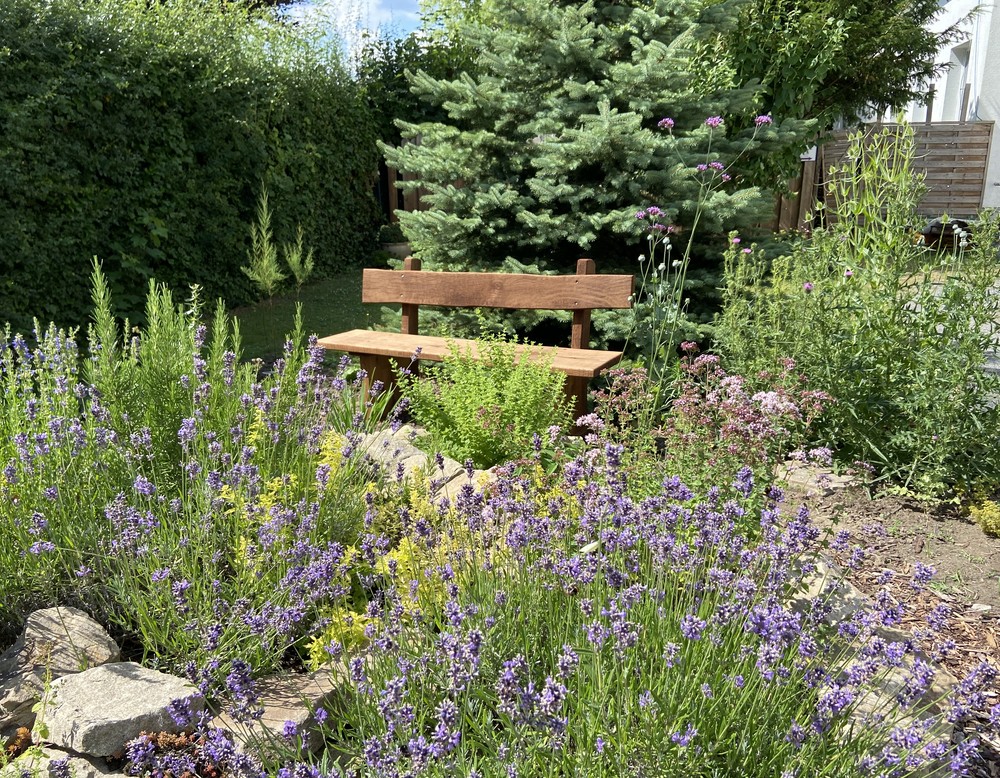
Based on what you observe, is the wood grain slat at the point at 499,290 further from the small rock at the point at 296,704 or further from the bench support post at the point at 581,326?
the small rock at the point at 296,704

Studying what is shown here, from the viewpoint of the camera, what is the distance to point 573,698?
1917mm

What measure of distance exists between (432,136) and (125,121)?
3.55 metres

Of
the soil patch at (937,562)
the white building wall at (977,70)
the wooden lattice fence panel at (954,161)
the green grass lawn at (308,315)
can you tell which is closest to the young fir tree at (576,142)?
the green grass lawn at (308,315)

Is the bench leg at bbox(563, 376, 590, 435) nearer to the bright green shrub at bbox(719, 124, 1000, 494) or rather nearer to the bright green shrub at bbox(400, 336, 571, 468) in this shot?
the bright green shrub at bbox(400, 336, 571, 468)

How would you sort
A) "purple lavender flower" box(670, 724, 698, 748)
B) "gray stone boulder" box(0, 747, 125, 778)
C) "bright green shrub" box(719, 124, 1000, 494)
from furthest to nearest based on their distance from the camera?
1. "bright green shrub" box(719, 124, 1000, 494)
2. "gray stone boulder" box(0, 747, 125, 778)
3. "purple lavender flower" box(670, 724, 698, 748)

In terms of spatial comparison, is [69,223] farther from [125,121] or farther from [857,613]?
[857,613]

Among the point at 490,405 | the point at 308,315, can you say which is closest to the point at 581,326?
the point at 490,405

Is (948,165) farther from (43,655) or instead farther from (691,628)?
(43,655)

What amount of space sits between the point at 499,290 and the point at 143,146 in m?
4.83

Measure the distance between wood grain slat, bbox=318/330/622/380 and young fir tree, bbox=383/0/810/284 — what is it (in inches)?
41.9

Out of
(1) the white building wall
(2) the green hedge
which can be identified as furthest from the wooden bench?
(1) the white building wall

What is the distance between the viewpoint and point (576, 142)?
5.77m

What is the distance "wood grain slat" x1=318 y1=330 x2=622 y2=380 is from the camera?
15.3 ft

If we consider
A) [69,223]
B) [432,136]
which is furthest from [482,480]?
[69,223]
